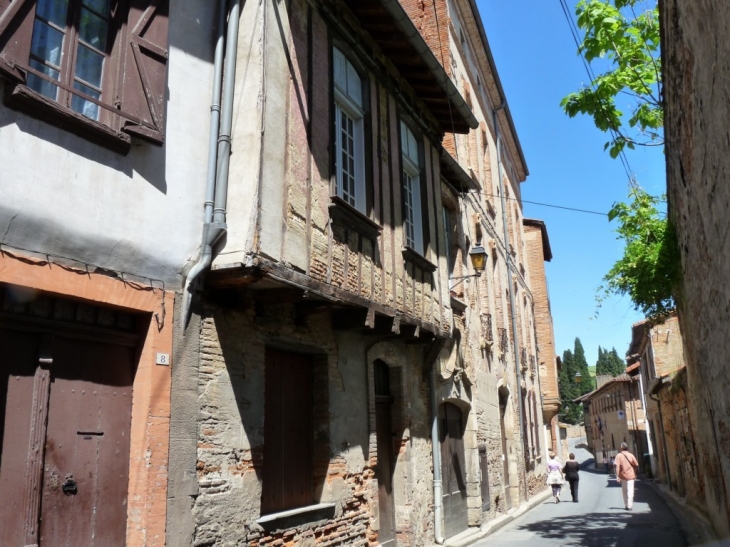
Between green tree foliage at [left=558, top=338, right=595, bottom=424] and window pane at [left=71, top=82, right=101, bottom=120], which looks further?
green tree foliage at [left=558, top=338, right=595, bottom=424]

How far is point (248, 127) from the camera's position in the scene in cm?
612

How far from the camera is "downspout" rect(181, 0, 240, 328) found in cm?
559

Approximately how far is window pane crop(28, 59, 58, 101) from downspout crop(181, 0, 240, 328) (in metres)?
1.48

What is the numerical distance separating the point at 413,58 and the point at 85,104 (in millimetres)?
5824

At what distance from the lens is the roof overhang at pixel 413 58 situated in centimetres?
852

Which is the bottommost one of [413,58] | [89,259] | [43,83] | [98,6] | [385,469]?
[385,469]

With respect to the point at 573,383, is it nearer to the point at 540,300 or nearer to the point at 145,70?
the point at 540,300

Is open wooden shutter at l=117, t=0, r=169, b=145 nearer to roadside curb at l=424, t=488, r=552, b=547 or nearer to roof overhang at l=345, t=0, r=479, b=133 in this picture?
roof overhang at l=345, t=0, r=479, b=133

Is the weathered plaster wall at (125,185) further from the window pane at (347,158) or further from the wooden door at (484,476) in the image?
the wooden door at (484,476)

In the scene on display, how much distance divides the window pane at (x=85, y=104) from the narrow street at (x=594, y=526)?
9389 mm

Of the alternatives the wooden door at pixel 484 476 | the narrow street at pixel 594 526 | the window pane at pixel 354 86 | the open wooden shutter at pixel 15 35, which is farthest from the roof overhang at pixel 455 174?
the open wooden shutter at pixel 15 35

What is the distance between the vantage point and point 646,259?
36.2 ft

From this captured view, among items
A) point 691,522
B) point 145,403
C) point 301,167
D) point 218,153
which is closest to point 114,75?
point 218,153

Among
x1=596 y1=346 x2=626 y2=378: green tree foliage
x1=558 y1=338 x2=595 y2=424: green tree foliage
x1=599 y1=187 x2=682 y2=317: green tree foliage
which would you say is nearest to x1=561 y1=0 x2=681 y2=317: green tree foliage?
x1=599 y1=187 x2=682 y2=317: green tree foliage
